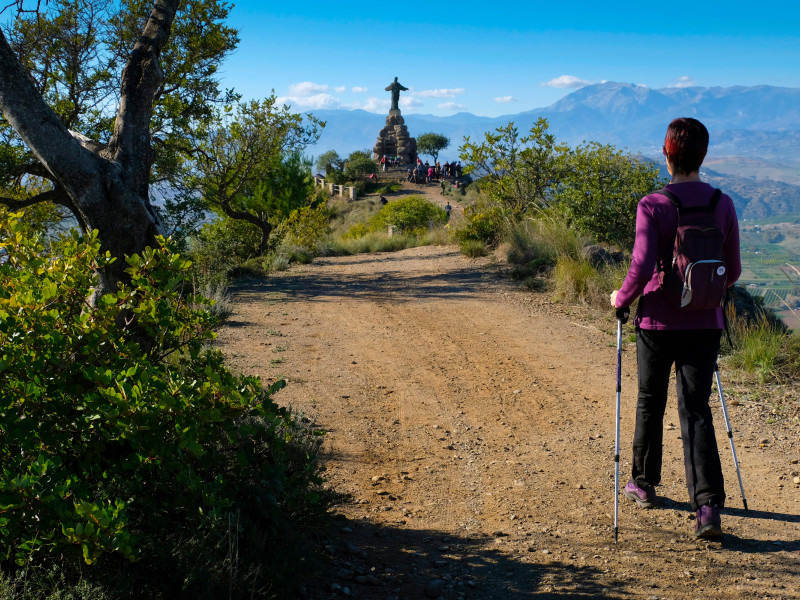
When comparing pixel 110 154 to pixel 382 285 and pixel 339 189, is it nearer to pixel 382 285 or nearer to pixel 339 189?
pixel 382 285

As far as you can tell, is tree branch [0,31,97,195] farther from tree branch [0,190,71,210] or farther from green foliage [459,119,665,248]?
green foliage [459,119,665,248]

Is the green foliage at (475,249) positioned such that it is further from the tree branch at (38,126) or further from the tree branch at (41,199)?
the tree branch at (38,126)

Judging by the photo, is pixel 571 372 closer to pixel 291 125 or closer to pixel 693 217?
pixel 693 217

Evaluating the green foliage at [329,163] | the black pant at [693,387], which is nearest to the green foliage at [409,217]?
the black pant at [693,387]

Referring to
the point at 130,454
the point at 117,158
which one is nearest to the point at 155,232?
the point at 117,158

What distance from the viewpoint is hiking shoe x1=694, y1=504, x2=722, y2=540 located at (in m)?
3.41

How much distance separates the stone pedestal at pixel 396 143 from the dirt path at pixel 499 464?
192ft

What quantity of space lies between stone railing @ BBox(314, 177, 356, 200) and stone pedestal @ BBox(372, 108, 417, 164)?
8.78 metres

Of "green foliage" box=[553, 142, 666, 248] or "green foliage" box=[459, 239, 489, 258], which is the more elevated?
"green foliage" box=[553, 142, 666, 248]

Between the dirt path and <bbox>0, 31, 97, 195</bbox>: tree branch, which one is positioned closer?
the dirt path

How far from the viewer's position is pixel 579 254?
35.3 ft

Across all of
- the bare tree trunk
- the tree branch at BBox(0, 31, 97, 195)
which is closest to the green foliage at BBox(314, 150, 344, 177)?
the bare tree trunk

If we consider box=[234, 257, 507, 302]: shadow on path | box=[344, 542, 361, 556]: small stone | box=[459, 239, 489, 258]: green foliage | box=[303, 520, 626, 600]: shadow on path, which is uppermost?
box=[459, 239, 489, 258]: green foliage

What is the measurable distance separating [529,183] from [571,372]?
9.90 metres
